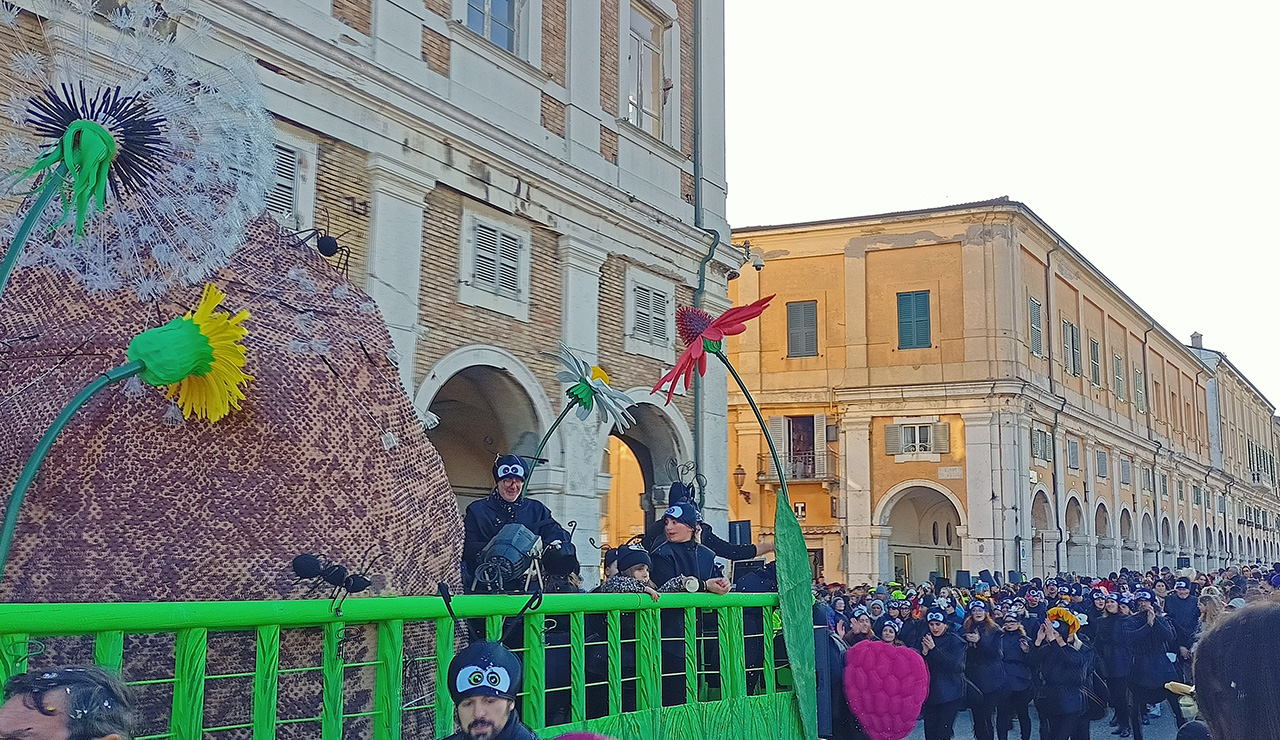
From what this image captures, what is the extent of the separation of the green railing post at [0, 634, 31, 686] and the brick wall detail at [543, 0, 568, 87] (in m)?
12.1

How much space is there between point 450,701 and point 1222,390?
6298 centimetres

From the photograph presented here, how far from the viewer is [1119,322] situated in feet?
139

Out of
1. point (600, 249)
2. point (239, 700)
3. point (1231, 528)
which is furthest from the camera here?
point (1231, 528)

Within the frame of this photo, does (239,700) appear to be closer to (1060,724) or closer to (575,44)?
(1060,724)

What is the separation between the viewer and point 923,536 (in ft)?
111

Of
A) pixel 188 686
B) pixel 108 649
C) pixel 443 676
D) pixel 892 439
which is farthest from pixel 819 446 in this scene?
pixel 108 649

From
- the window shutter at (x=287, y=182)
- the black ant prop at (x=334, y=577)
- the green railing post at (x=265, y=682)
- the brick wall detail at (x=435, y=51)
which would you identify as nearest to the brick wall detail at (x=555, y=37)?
the brick wall detail at (x=435, y=51)

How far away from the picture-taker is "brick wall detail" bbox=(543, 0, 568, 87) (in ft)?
47.9

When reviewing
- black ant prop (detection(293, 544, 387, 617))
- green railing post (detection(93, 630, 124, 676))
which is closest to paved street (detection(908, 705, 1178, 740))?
black ant prop (detection(293, 544, 387, 617))

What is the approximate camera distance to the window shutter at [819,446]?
31.6 meters

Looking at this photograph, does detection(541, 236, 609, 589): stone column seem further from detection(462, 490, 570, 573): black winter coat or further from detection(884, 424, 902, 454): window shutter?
detection(884, 424, 902, 454): window shutter

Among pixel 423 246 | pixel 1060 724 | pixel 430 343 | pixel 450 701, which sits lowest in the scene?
pixel 1060 724

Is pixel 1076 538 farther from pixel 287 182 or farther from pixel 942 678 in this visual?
pixel 287 182

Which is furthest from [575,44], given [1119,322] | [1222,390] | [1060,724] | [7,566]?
[1222,390]
